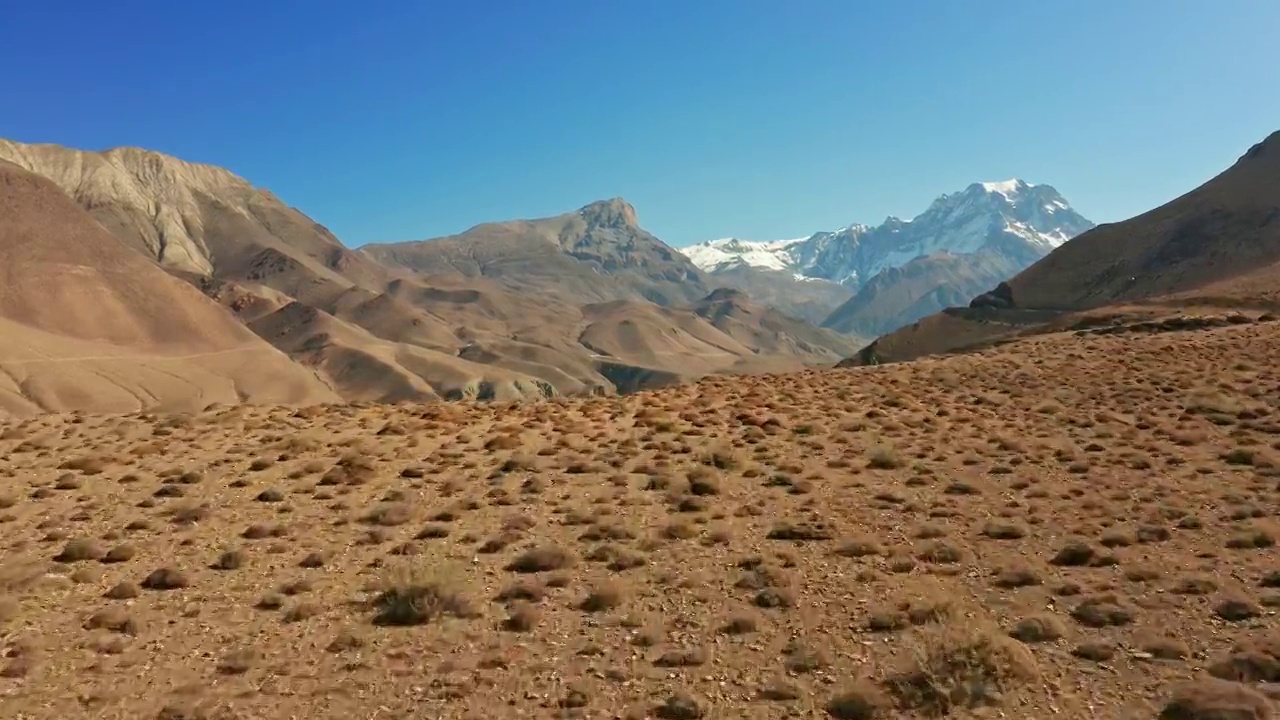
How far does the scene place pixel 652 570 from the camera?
14492 mm

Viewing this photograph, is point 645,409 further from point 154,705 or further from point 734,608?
point 154,705

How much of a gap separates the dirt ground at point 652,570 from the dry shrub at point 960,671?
4cm

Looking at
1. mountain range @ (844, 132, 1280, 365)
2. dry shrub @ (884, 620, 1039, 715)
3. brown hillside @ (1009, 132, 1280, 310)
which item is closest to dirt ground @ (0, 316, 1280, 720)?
dry shrub @ (884, 620, 1039, 715)

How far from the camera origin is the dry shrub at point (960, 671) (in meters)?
9.48

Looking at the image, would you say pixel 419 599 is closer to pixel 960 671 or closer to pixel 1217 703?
pixel 960 671

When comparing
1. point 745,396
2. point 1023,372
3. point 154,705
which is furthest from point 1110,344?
point 154,705

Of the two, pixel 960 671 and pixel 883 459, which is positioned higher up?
pixel 883 459

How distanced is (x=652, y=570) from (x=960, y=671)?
5981 mm

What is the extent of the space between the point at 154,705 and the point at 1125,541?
16114mm

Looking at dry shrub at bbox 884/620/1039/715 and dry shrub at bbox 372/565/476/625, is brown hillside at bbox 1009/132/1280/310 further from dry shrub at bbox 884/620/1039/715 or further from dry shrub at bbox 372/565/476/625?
dry shrub at bbox 372/565/476/625

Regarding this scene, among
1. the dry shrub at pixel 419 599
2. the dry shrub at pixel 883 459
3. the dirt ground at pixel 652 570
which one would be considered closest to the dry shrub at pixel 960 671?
the dirt ground at pixel 652 570

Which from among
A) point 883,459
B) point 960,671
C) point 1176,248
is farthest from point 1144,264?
point 960,671

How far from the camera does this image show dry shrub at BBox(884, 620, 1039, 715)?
9.48 m

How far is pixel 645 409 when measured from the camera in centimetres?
3253
